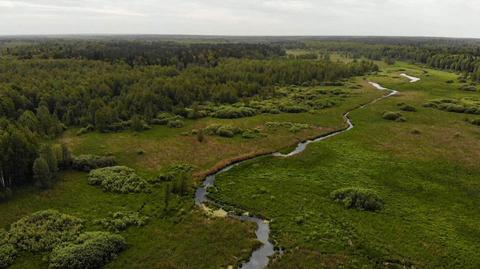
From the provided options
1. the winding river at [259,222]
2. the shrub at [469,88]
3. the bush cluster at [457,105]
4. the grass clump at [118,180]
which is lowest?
the winding river at [259,222]

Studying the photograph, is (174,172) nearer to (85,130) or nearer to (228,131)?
(228,131)

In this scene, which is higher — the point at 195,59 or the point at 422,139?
the point at 195,59

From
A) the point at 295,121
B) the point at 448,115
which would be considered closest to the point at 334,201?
the point at 295,121

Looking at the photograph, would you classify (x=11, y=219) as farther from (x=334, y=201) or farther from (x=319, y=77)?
(x=319, y=77)

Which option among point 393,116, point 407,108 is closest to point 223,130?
point 393,116

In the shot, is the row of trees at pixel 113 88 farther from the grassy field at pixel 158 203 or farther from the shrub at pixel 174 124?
the grassy field at pixel 158 203

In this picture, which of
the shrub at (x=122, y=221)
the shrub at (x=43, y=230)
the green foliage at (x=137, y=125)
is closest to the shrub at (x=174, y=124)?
the green foliage at (x=137, y=125)
